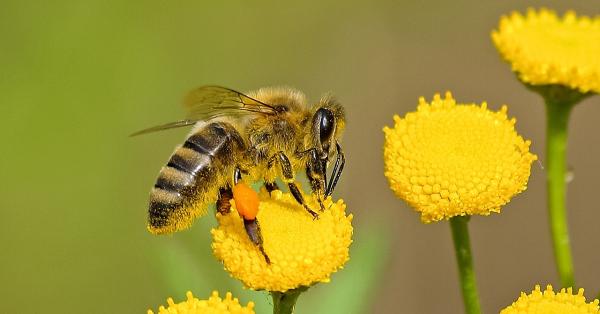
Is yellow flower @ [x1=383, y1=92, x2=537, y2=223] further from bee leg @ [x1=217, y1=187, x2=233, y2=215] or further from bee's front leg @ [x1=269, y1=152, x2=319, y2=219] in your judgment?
bee leg @ [x1=217, y1=187, x2=233, y2=215]

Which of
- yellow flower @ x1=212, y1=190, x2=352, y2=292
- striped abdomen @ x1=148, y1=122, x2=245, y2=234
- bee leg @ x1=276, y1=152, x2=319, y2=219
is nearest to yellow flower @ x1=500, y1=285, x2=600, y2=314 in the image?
yellow flower @ x1=212, y1=190, x2=352, y2=292

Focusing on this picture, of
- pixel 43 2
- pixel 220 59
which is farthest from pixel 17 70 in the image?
pixel 220 59

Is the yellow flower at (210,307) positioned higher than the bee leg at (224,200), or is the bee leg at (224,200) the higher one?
the bee leg at (224,200)

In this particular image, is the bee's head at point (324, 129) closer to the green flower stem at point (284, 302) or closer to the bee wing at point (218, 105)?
the bee wing at point (218, 105)

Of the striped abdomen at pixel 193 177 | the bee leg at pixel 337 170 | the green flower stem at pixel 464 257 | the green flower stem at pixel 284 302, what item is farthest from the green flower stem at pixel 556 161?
the striped abdomen at pixel 193 177

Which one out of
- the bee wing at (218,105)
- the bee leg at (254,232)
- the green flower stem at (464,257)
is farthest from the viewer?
the bee wing at (218,105)

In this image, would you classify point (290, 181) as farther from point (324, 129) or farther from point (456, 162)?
point (456, 162)
